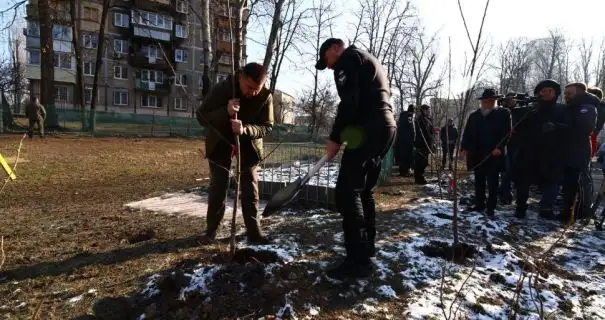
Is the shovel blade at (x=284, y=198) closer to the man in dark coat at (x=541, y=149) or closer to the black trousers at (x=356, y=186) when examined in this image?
the black trousers at (x=356, y=186)

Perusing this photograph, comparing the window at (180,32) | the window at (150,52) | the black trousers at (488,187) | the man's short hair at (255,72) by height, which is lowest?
the black trousers at (488,187)

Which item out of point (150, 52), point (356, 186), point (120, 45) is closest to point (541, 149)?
point (356, 186)

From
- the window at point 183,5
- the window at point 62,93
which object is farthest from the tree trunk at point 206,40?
the window at point 62,93

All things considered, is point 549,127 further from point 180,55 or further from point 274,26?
point 180,55

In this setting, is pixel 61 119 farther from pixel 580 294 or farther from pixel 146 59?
pixel 146 59

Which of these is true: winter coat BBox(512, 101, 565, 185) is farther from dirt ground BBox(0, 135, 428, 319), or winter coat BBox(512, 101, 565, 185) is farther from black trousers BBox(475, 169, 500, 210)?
dirt ground BBox(0, 135, 428, 319)

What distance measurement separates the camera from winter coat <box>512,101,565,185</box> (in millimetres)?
5004

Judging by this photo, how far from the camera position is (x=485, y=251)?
345 centimetres

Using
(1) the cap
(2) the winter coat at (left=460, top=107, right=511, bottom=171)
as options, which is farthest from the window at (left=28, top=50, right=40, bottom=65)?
(1) the cap

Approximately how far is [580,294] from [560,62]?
55665mm

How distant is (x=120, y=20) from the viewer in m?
39.6

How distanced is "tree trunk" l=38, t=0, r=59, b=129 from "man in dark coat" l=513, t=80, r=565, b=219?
59.4 feet

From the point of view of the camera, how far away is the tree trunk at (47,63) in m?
16.8

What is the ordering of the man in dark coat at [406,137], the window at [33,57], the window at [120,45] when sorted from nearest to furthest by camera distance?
the man in dark coat at [406,137]
the window at [33,57]
the window at [120,45]
